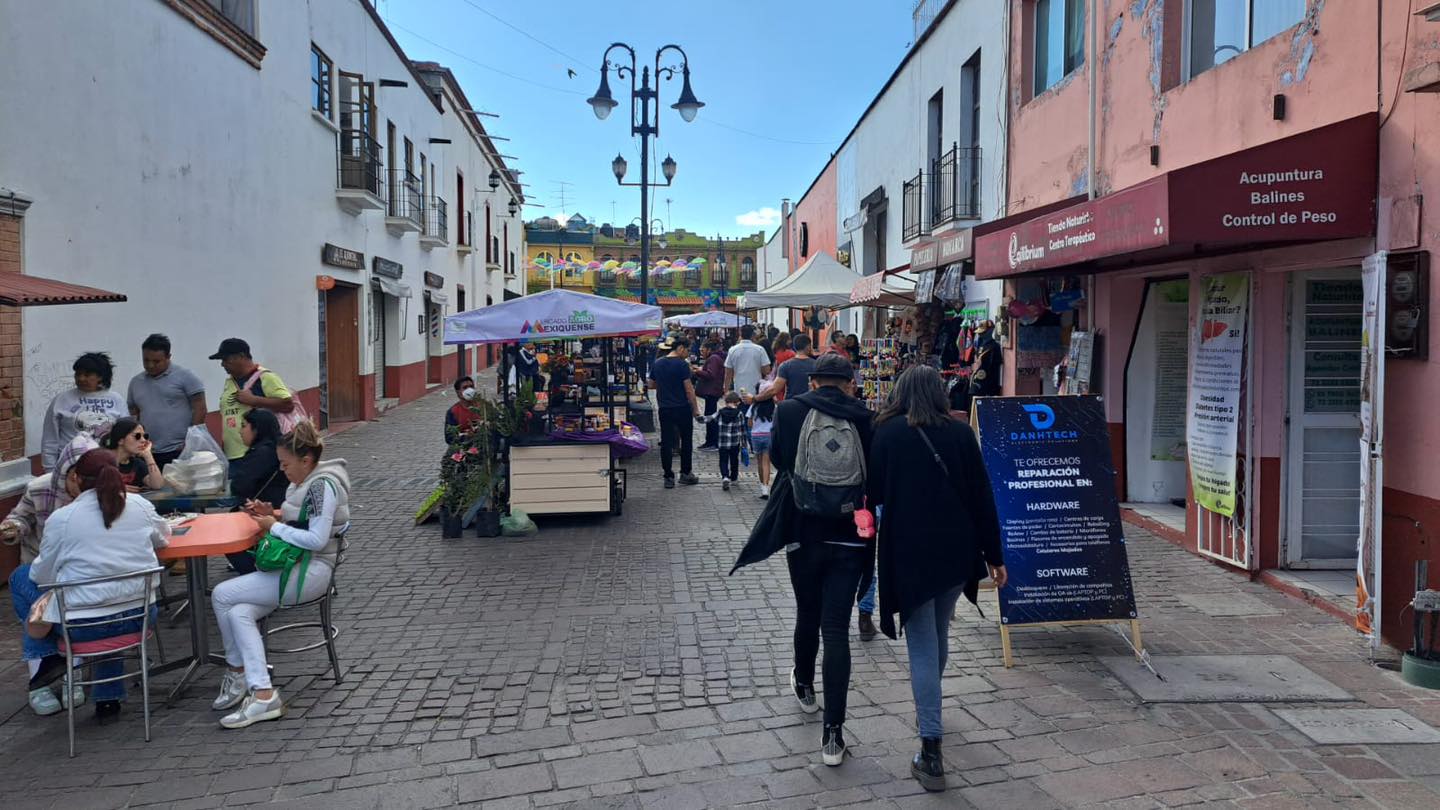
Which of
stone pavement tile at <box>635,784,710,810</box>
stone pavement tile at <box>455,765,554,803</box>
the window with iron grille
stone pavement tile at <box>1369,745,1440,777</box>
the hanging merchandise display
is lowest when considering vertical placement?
stone pavement tile at <box>455,765,554,803</box>

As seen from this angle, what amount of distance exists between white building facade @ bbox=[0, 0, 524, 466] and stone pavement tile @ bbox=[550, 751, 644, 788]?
19.0 ft

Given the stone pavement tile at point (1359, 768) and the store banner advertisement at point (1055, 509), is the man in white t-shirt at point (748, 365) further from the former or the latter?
the stone pavement tile at point (1359, 768)

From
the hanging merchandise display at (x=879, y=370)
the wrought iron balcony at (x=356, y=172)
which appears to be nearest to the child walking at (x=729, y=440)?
the hanging merchandise display at (x=879, y=370)

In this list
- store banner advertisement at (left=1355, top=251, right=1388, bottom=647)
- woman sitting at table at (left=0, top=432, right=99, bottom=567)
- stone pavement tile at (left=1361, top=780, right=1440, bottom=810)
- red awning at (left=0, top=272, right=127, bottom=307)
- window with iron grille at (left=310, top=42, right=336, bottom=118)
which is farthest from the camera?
window with iron grille at (left=310, top=42, right=336, bottom=118)

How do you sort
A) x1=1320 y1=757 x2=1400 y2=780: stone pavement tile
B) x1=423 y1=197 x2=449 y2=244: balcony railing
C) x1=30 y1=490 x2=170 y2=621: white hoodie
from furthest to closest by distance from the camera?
x1=423 y1=197 x2=449 y2=244: balcony railing < x1=30 y1=490 x2=170 y2=621: white hoodie < x1=1320 y1=757 x2=1400 y2=780: stone pavement tile

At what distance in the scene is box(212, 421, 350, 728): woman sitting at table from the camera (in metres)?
4.54

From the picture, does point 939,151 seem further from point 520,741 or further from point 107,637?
point 107,637

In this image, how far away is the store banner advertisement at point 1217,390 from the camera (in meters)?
6.66

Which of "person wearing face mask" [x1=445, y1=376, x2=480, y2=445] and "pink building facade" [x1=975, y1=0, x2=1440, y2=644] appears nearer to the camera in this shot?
"pink building facade" [x1=975, y1=0, x2=1440, y2=644]

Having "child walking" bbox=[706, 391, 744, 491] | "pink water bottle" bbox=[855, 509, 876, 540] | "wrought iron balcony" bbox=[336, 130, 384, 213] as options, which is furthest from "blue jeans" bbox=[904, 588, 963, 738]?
"wrought iron balcony" bbox=[336, 130, 384, 213]

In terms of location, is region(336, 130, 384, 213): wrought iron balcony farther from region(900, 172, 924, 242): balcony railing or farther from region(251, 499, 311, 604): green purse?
region(251, 499, 311, 604): green purse

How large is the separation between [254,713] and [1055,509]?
429cm

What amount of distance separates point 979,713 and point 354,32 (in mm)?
16923

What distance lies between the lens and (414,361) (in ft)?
73.7
